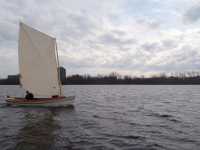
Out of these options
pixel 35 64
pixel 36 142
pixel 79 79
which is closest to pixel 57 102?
pixel 35 64

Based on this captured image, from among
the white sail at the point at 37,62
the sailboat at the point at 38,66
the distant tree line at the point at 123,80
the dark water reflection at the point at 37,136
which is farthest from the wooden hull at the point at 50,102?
the distant tree line at the point at 123,80

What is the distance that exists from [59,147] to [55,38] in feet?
39.6

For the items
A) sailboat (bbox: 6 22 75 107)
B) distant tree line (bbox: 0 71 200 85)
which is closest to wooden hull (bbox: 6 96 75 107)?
sailboat (bbox: 6 22 75 107)

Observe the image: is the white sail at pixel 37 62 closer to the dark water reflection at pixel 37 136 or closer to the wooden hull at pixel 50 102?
the wooden hull at pixel 50 102

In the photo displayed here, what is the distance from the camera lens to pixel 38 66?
48.8 feet

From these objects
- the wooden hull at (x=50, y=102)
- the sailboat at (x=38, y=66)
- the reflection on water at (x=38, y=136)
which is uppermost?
the sailboat at (x=38, y=66)

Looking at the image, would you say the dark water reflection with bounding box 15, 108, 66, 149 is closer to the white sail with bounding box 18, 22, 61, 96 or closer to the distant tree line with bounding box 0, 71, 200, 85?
the white sail with bounding box 18, 22, 61, 96

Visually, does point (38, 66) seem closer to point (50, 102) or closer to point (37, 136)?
point (50, 102)

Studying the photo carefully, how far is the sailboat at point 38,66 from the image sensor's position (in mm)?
14539

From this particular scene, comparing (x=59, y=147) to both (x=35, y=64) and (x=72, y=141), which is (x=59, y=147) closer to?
(x=72, y=141)

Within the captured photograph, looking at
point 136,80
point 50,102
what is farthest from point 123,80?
point 50,102

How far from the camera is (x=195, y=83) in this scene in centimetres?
11181

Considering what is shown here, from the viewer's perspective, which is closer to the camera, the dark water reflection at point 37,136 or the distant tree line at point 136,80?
the dark water reflection at point 37,136

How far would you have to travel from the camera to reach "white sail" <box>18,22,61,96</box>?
14.5 meters
